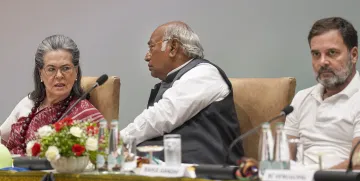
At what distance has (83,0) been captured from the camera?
4363 millimetres

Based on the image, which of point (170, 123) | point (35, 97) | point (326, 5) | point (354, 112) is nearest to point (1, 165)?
point (170, 123)

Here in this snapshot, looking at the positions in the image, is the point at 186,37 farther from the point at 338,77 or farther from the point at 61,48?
the point at 338,77

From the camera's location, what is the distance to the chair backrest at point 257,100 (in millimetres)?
3209

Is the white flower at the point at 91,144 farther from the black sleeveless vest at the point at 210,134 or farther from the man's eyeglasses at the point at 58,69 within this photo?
the man's eyeglasses at the point at 58,69

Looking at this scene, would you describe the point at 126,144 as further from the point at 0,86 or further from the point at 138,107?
the point at 0,86

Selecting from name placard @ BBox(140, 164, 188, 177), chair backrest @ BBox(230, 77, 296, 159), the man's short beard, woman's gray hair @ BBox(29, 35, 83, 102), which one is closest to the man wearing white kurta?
the man's short beard

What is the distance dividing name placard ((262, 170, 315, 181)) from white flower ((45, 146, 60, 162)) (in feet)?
2.69

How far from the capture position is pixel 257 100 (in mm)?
3299

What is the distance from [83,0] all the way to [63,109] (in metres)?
1.07

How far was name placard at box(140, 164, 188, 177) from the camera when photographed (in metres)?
2.07

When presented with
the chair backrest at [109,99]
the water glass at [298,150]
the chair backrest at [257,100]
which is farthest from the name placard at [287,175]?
the chair backrest at [109,99]

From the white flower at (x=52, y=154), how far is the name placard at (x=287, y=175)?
32.3 inches

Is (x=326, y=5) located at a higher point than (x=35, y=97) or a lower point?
higher

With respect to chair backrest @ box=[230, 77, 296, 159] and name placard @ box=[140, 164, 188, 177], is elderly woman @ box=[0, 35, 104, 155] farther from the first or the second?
name placard @ box=[140, 164, 188, 177]
